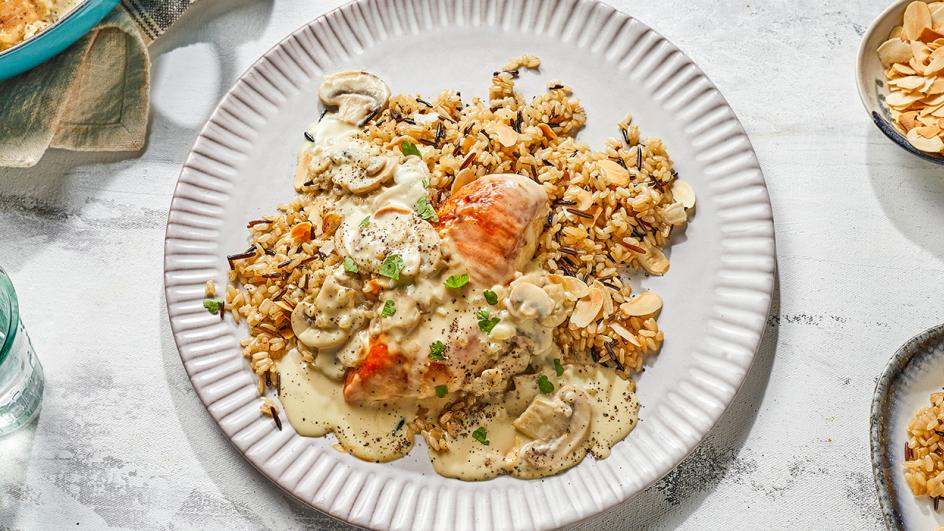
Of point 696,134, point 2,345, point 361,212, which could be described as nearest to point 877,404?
point 696,134

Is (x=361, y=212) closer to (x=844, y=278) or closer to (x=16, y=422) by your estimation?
(x=16, y=422)

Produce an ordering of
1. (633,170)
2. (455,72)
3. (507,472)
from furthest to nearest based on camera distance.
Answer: (455,72) → (633,170) → (507,472)

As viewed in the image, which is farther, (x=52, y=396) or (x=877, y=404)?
(x=52, y=396)

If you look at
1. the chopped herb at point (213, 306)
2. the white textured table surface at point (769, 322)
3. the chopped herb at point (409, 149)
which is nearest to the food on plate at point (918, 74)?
the white textured table surface at point (769, 322)

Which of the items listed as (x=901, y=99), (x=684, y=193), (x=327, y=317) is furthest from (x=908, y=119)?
(x=327, y=317)

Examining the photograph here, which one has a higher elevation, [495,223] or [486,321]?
[495,223]

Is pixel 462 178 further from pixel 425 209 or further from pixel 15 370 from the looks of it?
pixel 15 370

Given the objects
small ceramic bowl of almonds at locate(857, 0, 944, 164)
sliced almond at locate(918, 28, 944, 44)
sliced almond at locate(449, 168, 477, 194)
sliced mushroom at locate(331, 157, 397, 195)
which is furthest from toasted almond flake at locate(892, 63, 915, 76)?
sliced mushroom at locate(331, 157, 397, 195)
